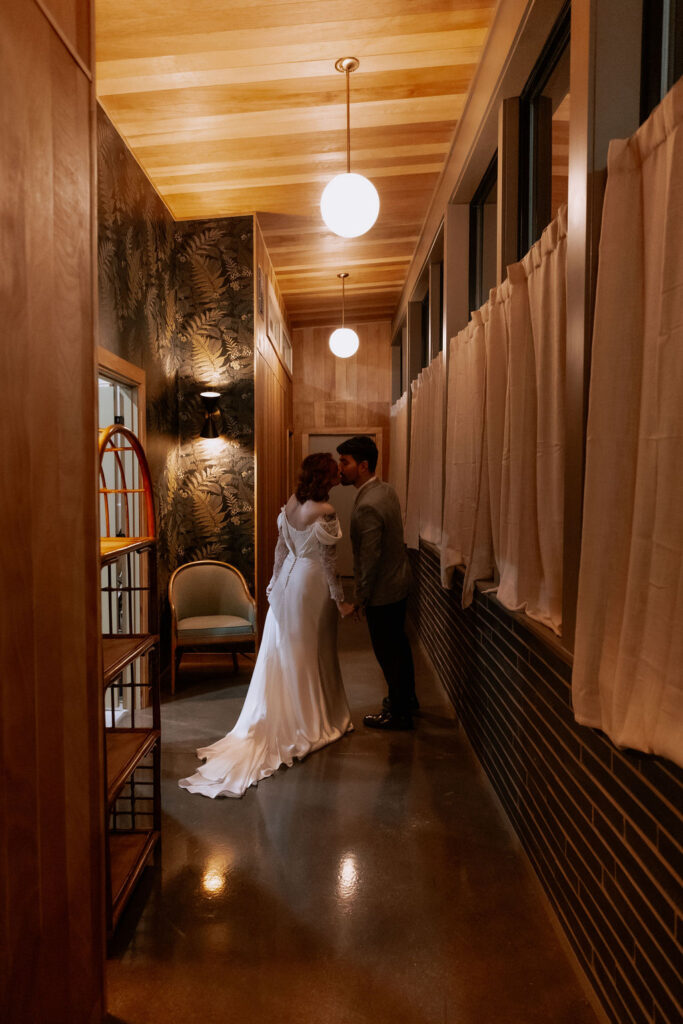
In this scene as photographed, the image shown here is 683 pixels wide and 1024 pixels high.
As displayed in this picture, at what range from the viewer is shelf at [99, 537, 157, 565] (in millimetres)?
1768

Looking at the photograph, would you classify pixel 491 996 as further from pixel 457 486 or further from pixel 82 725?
pixel 457 486

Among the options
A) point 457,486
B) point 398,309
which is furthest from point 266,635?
point 398,309

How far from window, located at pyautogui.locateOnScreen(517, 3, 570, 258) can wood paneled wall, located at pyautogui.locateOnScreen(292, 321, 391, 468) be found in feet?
16.6

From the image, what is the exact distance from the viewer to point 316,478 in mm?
3166

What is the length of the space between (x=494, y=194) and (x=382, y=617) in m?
2.54

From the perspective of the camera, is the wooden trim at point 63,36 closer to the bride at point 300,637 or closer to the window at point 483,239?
the bride at point 300,637

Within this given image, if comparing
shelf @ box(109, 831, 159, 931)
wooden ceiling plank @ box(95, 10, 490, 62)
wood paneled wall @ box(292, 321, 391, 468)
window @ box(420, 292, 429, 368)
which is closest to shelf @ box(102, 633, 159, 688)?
shelf @ box(109, 831, 159, 931)

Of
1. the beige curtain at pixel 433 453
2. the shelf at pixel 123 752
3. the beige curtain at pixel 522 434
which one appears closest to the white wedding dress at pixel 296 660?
the beige curtain at pixel 522 434

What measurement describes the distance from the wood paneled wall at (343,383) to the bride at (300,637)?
4.66 meters

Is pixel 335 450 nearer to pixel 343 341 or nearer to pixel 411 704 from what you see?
pixel 343 341

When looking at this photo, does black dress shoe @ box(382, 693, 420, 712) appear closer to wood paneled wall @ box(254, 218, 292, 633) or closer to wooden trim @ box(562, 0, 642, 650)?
wood paneled wall @ box(254, 218, 292, 633)

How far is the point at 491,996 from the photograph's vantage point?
1.66 metres

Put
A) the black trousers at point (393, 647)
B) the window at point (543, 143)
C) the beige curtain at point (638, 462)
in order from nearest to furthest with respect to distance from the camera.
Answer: the beige curtain at point (638, 462), the window at point (543, 143), the black trousers at point (393, 647)

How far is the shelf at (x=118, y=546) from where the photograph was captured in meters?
1.77
